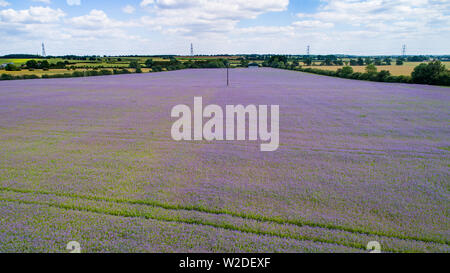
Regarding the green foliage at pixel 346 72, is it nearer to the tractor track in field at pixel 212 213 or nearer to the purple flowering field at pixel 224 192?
the purple flowering field at pixel 224 192

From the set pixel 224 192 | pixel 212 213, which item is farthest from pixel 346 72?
pixel 212 213

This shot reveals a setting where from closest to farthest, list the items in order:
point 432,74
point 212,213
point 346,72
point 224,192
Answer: point 212,213 < point 224,192 < point 432,74 < point 346,72

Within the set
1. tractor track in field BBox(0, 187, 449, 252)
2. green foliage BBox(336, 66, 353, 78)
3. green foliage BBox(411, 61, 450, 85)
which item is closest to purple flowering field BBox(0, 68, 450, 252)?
tractor track in field BBox(0, 187, 449, 252)

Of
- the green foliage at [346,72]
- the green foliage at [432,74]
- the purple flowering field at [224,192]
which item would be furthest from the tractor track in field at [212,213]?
the green foliage at [346,72]

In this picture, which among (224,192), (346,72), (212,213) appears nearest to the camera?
(212,213)

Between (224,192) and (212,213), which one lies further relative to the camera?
(224,192)

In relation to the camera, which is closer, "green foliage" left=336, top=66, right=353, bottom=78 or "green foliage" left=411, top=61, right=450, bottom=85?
"green foliage" left=411, top=61, right=450, bottom=85

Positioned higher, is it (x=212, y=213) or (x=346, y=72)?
(x=346, y=72)

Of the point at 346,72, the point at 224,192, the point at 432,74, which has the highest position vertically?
the point at 346,72

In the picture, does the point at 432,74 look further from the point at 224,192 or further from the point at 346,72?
the point at 224,192

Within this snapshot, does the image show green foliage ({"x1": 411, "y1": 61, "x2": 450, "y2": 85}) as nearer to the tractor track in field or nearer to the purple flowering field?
the purple flowering field
